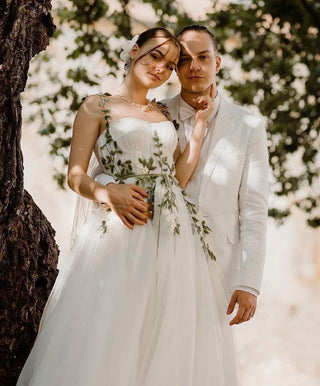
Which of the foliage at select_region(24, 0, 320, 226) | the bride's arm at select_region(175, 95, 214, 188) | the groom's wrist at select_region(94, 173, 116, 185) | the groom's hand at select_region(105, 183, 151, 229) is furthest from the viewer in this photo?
the foliage at select_region(24, 0, 320, 226)

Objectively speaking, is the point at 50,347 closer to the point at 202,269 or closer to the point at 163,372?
the point at 163,372

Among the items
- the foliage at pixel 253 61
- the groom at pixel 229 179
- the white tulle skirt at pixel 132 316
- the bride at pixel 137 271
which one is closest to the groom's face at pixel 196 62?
the groom at pixel 229 179

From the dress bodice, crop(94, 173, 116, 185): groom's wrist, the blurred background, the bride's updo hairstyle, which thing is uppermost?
the blurred background

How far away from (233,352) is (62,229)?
21907 millimetres

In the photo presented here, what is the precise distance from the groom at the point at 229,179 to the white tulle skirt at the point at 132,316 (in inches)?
7.9

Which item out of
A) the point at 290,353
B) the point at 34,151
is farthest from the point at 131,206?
the point at 34,151

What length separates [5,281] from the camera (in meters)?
3.33

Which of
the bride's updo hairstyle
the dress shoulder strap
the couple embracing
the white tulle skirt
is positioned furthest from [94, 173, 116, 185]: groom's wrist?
the bride's updo hairstyle

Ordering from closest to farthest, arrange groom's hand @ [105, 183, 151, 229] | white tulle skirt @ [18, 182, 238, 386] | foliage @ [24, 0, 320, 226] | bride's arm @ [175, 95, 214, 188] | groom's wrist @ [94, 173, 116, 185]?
white tulle skirt @ [18, 182, 238, 386], groom's hand @ [105, 183, 151, 229], groom's wrist @ [94, 173, 116, 185], bride's arm @ [175, 95, 214, 188], foliage @ [24, 0, 320, 226]

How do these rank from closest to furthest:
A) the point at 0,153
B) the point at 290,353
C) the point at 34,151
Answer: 1. the point at 0,153
2. the point at 290,353
3. the point at 34,151

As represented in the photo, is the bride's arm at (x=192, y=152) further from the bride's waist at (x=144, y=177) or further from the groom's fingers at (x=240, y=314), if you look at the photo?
the groom's fingers at (x=240, y=314)

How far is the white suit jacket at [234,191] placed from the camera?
343 centimetres

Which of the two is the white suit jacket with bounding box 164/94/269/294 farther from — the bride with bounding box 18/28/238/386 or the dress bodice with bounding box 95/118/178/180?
the dress bodice with bounding box 95/118/178/180

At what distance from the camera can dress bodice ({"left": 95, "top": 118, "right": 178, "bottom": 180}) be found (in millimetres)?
3258
